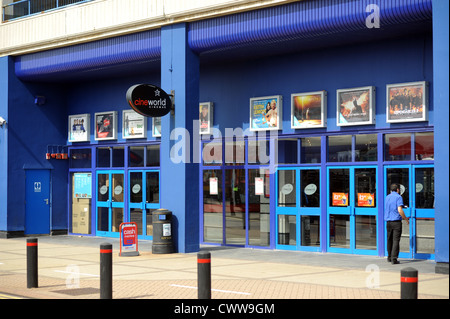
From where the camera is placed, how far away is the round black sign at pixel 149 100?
16172mm

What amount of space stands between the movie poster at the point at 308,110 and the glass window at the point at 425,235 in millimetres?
3451

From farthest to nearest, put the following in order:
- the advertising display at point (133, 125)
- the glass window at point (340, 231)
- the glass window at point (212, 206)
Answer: the advertising display at point (133, 125) → the glass window at point (212, 206) → the glass window at point (340, 231)

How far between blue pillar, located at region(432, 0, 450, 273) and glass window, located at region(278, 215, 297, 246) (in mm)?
5144

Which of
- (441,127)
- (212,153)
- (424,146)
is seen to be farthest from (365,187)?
(212,153)

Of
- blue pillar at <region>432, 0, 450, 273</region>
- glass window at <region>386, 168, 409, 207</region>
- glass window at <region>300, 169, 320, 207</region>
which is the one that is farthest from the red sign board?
blue pillar at <region>432, 0, 450, 273</region>

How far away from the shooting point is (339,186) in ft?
54.7

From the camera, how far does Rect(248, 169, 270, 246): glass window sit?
18.1 meters

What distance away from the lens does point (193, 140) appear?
56.5 ft

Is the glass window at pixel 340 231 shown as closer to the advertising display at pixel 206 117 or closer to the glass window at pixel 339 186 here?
the glass window at pixel 339 186

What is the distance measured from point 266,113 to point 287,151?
3.91 feet

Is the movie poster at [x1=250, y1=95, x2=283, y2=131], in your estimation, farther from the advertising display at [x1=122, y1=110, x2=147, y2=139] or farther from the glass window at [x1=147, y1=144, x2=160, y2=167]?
the advertising display at [x1=122, y1=110, x2=147, y2=139]

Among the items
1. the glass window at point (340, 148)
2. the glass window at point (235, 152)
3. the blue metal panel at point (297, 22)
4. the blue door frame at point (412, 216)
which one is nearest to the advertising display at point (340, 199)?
the glass window at point (340, 148)
